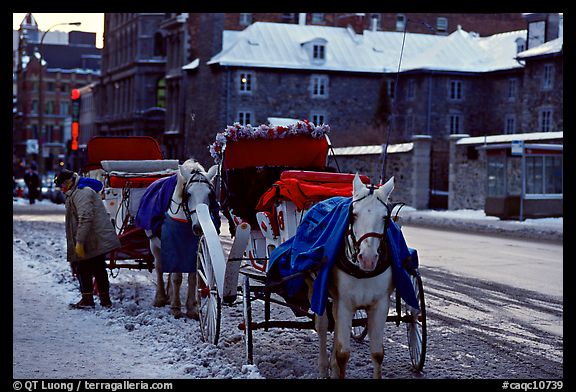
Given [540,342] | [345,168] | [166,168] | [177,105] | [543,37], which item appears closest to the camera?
[540,342]

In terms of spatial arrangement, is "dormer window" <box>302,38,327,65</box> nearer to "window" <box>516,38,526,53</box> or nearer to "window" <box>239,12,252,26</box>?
"window" <box>516,38,526,53</box>

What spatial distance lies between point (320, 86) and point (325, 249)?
6123 centimetres

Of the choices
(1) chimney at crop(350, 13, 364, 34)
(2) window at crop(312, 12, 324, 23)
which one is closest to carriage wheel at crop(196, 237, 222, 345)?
(1) chimney at crop(350, 13, 364, 34)

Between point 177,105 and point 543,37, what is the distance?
27417 millimetres

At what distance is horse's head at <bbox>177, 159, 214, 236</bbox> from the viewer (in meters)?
11.8

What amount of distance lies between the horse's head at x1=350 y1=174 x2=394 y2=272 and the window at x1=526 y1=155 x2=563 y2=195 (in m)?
28.8

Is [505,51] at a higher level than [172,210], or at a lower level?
higher

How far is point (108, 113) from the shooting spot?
93.4 metres

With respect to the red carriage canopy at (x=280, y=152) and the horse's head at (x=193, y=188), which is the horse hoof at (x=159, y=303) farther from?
the red carriage canopy at (x=280, y=152)

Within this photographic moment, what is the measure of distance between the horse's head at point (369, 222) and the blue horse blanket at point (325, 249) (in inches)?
5.7

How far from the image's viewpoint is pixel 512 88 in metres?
65.9
